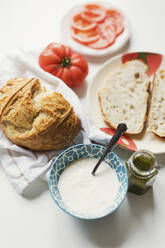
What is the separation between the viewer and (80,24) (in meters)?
3.03

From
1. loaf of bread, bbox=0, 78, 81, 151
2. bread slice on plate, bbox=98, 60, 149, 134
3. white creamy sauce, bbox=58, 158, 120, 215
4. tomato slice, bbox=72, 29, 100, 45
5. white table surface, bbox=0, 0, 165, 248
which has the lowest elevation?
white table surface, bbox=0, 0, 165, 248

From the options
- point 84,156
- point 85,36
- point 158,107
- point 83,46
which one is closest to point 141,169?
point 84,156

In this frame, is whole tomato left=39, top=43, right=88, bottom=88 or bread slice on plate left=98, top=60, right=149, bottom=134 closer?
bread slice on plate left=98, top=60, right=149, bottom=134

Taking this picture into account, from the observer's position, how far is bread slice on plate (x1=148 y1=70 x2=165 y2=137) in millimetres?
2438

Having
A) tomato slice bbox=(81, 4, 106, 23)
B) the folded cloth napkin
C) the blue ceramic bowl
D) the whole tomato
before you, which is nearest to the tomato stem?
the whole tomato

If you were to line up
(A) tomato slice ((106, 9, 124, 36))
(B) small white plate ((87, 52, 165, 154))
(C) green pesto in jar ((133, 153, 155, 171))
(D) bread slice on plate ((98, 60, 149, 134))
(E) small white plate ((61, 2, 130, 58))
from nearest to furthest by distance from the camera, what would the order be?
(C) green pesto in jar ((133, 153, 155, 171)), (B) small white plate ((87, 52, 165, 154)), (D) bread slice on plate ((98, 60, 149, 134)), (E) small white plate ((61, 2, 130, 58)), (A) tomato slice ((106, 9, 124, 36))

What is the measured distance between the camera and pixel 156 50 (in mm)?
3029

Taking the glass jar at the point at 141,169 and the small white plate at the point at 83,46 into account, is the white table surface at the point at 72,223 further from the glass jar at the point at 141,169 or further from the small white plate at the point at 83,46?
the small white plate at the point at 83,46

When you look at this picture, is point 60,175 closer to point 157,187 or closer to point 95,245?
point 95,245

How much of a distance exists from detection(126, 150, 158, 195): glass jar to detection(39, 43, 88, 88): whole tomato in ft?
3.13

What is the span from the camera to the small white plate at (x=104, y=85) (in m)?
2.37

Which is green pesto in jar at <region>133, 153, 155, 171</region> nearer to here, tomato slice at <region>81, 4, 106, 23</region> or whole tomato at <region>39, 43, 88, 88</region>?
whole tomato at <region>39, 43, 88, 88</region>

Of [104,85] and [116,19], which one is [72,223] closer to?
[104,85]

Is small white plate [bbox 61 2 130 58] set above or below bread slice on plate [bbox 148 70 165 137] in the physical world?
above
